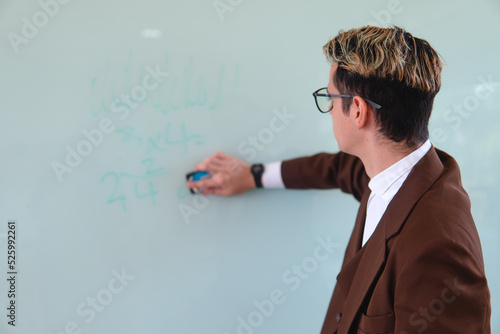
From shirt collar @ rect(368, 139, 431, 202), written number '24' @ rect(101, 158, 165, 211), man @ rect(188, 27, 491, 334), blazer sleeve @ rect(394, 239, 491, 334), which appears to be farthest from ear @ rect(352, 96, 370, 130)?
written number '24' @ rect(101, 158, 165, 211)

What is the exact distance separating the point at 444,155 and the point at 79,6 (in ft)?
2.76

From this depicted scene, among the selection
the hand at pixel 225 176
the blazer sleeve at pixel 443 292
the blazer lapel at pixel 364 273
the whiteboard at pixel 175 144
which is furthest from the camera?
the hand at pixel 225 176

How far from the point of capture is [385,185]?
749 millimetres

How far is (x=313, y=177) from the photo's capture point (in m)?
0.98

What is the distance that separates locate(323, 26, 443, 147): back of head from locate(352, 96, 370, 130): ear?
1 cm

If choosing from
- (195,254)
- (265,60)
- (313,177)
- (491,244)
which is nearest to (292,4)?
(265,60)

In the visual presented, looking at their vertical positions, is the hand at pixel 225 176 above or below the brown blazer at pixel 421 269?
above

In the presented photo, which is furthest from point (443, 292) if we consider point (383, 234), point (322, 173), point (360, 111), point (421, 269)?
point (322, 173)

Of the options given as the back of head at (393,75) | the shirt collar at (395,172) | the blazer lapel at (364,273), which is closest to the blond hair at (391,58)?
the back of head at (393,75)

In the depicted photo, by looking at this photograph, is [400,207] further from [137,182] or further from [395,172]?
[137,182]

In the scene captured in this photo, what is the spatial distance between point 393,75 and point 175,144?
514mm

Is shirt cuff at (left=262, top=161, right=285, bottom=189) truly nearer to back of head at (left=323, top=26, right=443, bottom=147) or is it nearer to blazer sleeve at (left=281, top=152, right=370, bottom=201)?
blazer sleeve at (left=281, top=152, right=370, bottom=201)

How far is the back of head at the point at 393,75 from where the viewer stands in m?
0.67

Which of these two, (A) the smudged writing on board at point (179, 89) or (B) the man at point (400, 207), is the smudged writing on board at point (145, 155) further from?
(B) the man at point (400, 207)
